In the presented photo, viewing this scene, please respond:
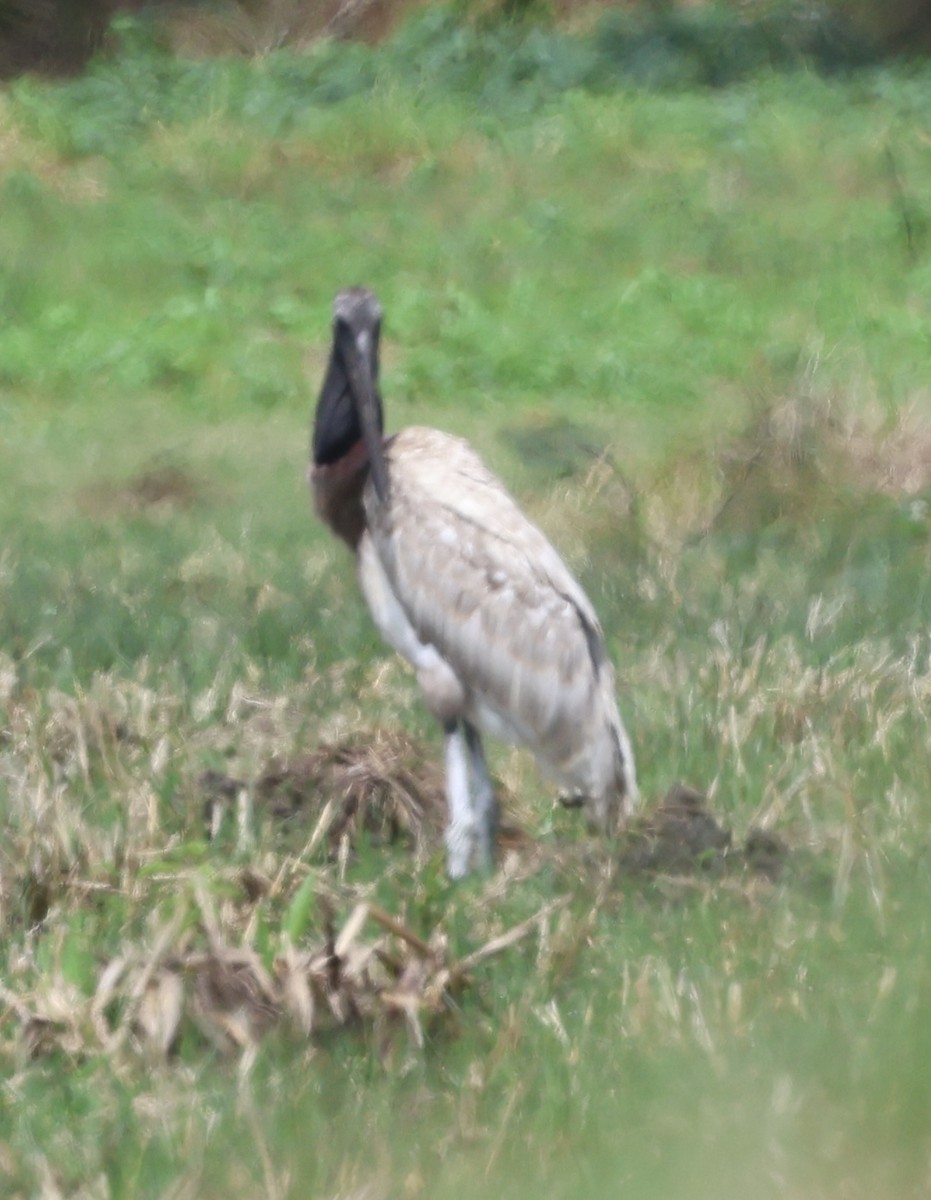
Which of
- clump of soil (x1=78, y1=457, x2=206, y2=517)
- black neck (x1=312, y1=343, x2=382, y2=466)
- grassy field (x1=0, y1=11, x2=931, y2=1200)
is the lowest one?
clump of soil (x1=78, y1=457, x2=206, y2=517)

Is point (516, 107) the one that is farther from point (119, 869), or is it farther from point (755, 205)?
point (119, 869)

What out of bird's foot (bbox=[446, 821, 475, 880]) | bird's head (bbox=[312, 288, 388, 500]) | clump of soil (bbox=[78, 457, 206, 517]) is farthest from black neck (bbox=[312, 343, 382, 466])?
clump of soil (bbox=[78, 457, 206, 517])

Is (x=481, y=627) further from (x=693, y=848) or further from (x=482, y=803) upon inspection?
(x=693, y=848)

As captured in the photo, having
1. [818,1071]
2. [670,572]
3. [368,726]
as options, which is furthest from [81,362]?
[818,1071]

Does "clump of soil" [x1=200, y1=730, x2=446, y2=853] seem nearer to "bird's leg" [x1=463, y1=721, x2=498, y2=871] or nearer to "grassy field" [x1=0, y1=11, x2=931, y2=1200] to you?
"grassy field" [x1=0, y1=11, x2=931, y2=1200]

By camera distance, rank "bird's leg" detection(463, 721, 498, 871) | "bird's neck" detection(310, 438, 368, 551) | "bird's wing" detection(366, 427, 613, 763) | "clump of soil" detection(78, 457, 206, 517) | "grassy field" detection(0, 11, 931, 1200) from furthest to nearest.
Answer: "clump of soil" detection(78, 457, 206, 517) → "bird's neck" detection(310, 438, 368, 551) → "bird's wing" detection(366, 427, 613, 763) → "bird's leg" detection(463, 721, 498, 871) → "grassy field" detection(0, 11, 931, 1200)

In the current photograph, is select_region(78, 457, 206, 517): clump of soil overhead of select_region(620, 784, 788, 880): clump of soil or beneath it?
beneath

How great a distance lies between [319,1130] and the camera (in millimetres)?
3775

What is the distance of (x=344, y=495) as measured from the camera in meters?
6.07

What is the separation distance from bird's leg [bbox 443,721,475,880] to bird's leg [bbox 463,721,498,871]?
0.06 ft

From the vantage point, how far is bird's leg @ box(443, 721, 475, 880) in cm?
531

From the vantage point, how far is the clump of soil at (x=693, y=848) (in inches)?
199

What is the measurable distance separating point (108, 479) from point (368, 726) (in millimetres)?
4631

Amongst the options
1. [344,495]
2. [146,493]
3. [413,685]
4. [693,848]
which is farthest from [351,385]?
[146,493]
